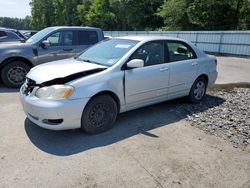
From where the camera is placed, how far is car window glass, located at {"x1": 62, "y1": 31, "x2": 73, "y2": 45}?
798 centimetres

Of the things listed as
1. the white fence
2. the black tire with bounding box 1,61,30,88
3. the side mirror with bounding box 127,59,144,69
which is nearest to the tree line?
the white fence

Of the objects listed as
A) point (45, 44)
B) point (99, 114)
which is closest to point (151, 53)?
point (99, 114)

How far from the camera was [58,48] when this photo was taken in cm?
779

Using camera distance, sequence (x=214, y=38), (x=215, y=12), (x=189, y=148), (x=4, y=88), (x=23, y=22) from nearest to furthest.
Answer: (x=189, y=148) → (x=4, y=88) → (x=214, y=38) → (x=215, y=12) → (x=23, y=22)

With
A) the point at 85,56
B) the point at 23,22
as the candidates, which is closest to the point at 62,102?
the point at 85,56

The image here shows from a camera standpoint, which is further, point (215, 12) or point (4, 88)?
point (215, 12)

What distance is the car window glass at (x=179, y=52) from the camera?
17.6 ft

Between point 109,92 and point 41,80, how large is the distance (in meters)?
1.12

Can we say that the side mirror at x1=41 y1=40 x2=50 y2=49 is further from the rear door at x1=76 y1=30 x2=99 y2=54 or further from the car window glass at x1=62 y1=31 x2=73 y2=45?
the rear door at x1=76 y1=30 x2=99 y2=54

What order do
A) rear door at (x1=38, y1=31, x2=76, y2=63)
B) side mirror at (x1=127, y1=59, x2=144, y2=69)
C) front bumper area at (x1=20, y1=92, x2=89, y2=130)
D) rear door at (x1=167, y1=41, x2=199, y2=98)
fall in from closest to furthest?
front bumper area at (x1=20, y1=92, x2=89, y2=130)
side mirror at (x1=127, y1=59, x2=144, y2=69)
rear door at (x1=167, y1=41, x2=199, y2=98)
rear door at (x1=38, y1=31, x2=76, y2=63)

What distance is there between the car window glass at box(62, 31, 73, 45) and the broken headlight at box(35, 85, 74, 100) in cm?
441

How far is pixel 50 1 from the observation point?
74.9 metres

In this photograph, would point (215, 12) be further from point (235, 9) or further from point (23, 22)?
point (23, 22)

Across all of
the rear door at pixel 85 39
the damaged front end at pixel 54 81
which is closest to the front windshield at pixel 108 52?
the damaged front end at pixel 54 81
